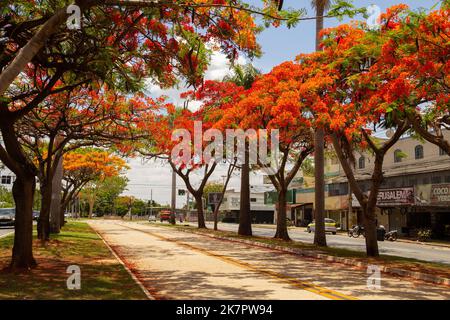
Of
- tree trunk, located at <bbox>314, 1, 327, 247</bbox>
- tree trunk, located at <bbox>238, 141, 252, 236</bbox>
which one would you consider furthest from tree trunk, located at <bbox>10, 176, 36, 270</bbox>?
tree trunk, located at <bbox>238, 141, 252, 236</bbox>

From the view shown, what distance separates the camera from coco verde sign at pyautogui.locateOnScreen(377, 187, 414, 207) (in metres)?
36.9

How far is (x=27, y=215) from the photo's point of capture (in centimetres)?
1155

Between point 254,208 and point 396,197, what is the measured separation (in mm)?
46810

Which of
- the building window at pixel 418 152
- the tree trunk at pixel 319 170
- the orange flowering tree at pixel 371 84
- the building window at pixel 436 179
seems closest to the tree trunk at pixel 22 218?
the orange flowering tree at pixel 371 84

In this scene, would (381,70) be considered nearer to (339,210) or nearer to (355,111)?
(355,111)

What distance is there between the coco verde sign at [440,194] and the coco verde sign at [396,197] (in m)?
2.09

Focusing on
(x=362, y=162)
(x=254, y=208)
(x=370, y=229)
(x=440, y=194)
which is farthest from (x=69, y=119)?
(x=254, y=208)

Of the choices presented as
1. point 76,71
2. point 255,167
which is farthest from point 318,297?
point 255,167

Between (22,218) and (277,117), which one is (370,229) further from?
(22,218)

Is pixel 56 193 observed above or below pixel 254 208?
above

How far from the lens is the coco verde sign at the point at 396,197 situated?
36875 mm

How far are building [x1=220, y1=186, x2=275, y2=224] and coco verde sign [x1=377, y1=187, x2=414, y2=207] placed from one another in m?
44.6

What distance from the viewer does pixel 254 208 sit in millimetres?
83938
